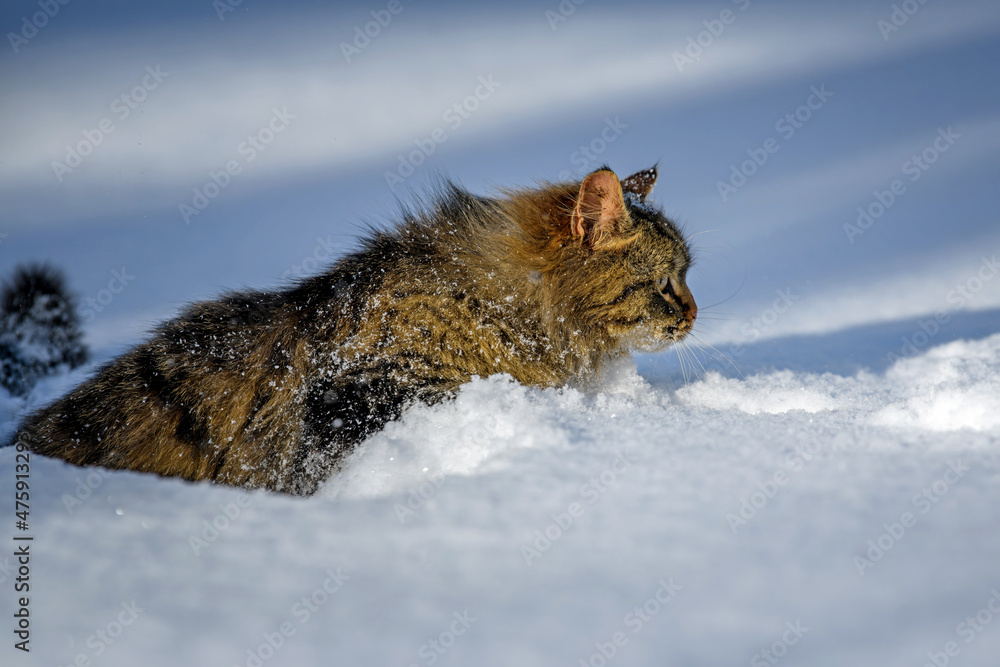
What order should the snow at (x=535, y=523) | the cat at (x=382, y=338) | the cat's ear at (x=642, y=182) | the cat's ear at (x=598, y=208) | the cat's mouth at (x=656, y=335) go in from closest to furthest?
the snow at (x=535, y=523) < the cat at (x=382, y=338) < the cat's ear at (x=598, y=208) < the cat's mouth at (x=656, y=335) < the cat's ear at (x=642, y=182)

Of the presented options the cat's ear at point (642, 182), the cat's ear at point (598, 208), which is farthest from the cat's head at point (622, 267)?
the cat's ear at point (642, 182)

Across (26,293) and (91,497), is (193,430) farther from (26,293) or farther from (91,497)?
(26,293)

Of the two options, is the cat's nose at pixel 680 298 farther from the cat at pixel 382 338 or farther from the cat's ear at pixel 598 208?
the cat's ear at pixel 598 208

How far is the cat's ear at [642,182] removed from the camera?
3123 millimetres

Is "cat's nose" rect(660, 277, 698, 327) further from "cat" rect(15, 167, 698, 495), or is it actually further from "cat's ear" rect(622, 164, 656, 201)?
"cat's ear" rect(622, 164, 656, 201)

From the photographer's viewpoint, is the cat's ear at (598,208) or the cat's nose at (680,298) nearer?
the cat's ear at (598,208)

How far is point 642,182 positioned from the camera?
316cm

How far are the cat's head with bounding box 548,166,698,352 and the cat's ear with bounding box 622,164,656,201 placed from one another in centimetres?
36

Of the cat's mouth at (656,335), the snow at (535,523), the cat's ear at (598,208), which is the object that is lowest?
the snow at (535,523)

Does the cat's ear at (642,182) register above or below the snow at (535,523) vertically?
above

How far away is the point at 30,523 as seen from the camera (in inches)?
62.4

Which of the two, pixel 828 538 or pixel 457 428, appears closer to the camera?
pixel 828 538

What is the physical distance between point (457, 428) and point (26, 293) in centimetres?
296

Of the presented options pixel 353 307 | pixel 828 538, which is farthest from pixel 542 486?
pixel 353 307
